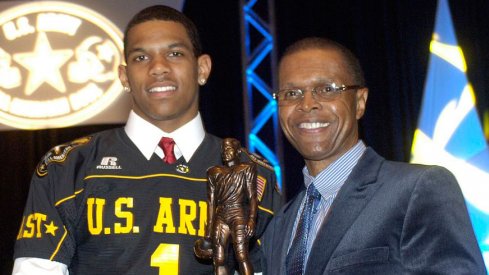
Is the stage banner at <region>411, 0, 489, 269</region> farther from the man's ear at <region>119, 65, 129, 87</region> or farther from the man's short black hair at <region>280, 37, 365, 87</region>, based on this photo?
the man's ear at <region>119, 65, 129, 87</region>

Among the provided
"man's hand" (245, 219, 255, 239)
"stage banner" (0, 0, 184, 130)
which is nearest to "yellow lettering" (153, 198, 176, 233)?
"man's hand" (245, 219, 255, 239)

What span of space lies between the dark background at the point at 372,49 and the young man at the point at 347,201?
3093 mm

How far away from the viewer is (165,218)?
259 cm

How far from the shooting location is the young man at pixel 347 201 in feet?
6.79

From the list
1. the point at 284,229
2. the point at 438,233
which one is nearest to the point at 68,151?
the point at 284,229

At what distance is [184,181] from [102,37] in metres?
3.35

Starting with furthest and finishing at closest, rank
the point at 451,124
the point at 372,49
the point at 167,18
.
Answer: the point at 372,49, the point at 451,124, the point at 167,18

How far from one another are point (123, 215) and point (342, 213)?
752 mm

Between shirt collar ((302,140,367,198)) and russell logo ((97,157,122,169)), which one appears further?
russell logo ((97,157,122,169))

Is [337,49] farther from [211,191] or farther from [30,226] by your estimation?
[30,226]

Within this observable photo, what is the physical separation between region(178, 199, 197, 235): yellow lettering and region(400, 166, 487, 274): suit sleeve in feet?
2.57

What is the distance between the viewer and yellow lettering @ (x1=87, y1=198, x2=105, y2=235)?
2.56m

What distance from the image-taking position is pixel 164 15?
2695 millimetres

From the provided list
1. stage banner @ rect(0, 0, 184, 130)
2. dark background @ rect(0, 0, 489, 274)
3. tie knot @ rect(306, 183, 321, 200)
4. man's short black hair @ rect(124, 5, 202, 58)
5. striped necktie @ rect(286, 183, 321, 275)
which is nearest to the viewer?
striped necktie @ rect(286, 183, 321, 275)
